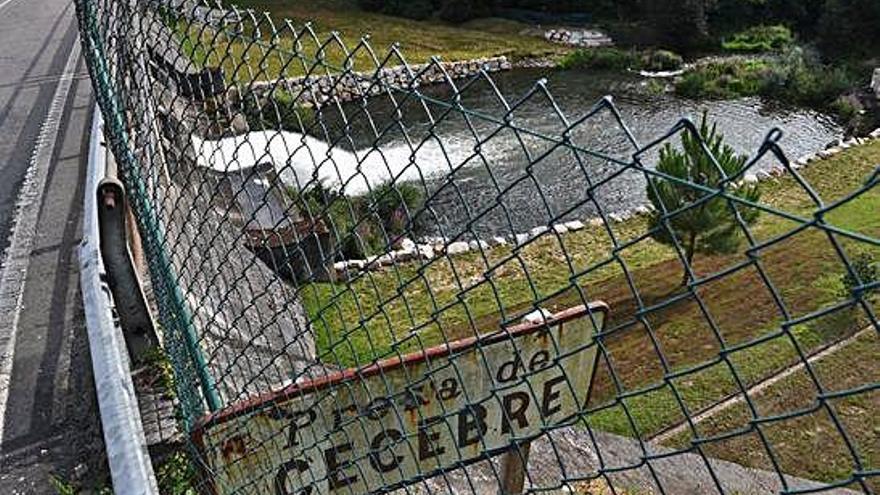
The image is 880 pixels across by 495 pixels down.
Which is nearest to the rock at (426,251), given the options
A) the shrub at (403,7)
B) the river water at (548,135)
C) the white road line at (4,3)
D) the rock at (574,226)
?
the river water at (548,135)

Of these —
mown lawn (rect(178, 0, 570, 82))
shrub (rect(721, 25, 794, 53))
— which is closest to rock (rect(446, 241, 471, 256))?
mown lawn (rect(178, 0, 570, 82))

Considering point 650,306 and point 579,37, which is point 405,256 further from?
point 579,37

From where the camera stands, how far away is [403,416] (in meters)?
1.96

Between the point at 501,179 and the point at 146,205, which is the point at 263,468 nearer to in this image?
the point at 146,205

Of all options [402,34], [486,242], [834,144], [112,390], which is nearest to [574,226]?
[486,242]

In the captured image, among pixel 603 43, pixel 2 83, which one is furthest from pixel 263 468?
pixel 603 43

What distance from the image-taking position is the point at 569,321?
6.52ft

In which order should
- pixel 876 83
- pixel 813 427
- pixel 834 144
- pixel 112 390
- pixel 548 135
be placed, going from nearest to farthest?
pixel 112 390 → pixel 813 427 → pixel 548 135 → pixel 834 144 → pixel 876 83

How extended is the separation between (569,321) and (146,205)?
65.2 inches

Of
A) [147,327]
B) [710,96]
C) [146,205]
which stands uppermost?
[710,96]

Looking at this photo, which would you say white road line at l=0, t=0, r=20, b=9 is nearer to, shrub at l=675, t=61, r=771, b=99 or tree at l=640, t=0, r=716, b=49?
shrub at l=675, t=61, r=771, b=99

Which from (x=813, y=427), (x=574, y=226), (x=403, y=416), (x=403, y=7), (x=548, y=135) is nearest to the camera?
(x=403, y=416)

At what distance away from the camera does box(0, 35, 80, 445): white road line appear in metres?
3.01

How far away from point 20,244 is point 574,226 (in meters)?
6.36
